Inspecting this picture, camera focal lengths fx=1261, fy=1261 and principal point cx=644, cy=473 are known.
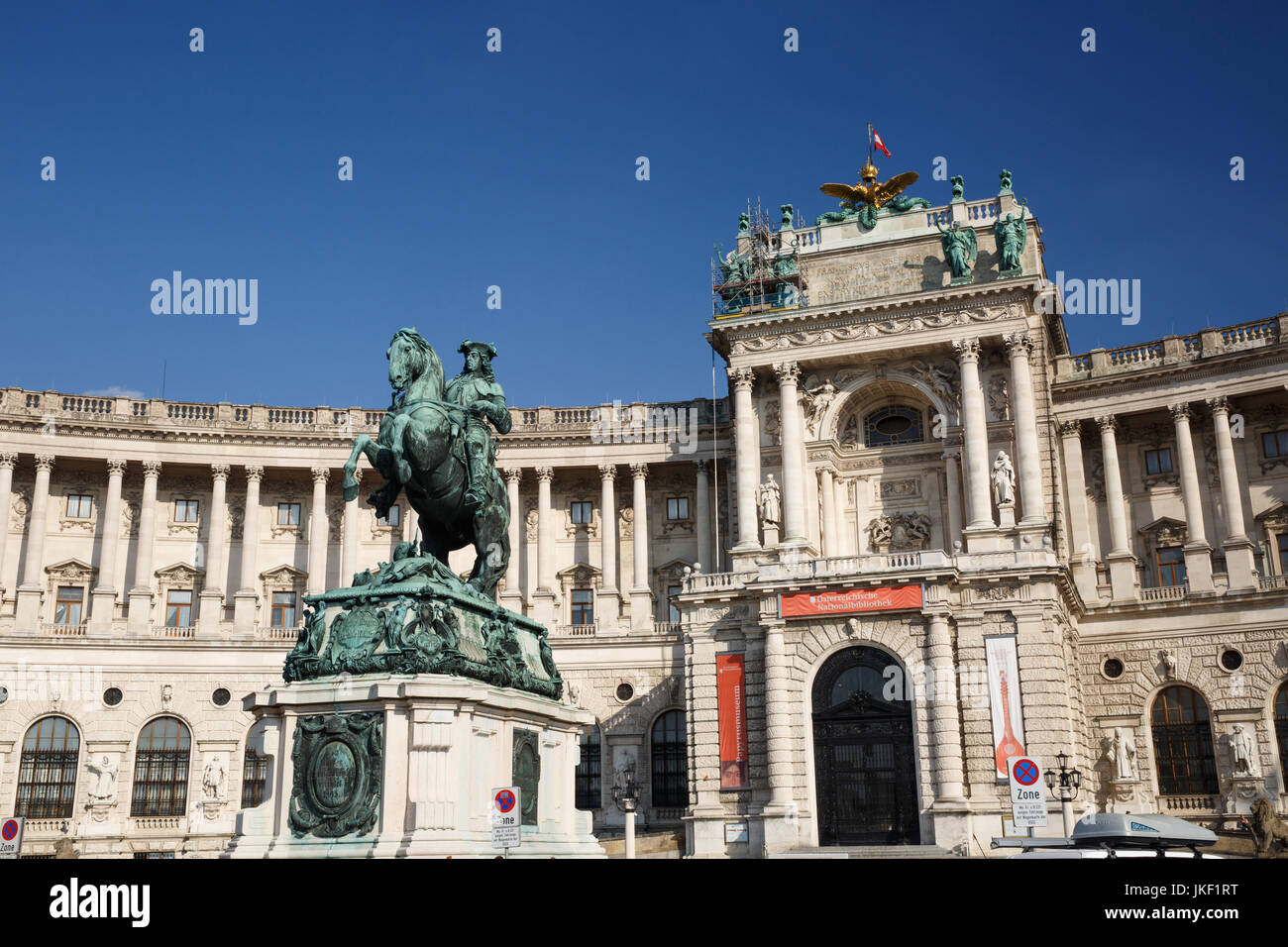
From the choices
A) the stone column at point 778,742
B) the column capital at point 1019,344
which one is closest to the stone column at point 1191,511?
the column capital at point 1019,344

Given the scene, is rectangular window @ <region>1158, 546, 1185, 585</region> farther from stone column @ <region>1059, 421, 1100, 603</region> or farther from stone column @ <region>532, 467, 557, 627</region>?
stone column @ <region>532, 467, 557, 627</region>

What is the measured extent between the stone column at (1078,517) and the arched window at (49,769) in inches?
1581

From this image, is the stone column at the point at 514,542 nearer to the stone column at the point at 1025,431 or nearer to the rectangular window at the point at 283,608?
the rectangular window at the point at 283,608

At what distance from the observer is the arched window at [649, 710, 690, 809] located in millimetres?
51125

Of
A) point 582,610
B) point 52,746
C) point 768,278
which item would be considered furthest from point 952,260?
→ point 52,746

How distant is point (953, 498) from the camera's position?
50.1m

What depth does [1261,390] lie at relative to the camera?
4922 cm

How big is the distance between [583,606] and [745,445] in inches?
461

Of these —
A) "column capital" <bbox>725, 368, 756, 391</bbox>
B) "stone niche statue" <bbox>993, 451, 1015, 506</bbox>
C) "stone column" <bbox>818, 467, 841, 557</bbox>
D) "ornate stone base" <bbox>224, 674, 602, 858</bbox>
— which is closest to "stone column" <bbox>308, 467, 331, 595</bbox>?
"column capital" <bbox>725, 368, 756, 391</bbox>

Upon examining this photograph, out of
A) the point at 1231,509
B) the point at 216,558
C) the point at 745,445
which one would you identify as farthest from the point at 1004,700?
the point at 216,558

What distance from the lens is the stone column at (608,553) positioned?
182ft

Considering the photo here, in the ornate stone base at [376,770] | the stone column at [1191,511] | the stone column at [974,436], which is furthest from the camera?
the stone column at [1191,511]
